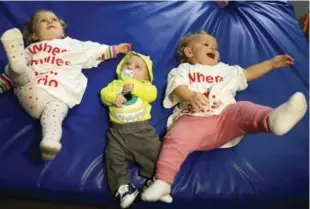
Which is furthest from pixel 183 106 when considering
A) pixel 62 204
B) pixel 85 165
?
pixel 62 204

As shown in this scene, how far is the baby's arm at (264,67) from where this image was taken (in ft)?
4.36

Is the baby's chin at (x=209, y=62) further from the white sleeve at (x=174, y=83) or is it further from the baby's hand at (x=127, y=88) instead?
the baby's hand at (x=127, y=88)

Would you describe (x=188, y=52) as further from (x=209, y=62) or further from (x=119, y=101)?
(x=119, y=101)

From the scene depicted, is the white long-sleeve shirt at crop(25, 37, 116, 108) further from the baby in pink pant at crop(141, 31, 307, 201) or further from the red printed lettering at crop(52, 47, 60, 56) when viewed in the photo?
the baby in pink pant at crop(141, 31, 307, 201)

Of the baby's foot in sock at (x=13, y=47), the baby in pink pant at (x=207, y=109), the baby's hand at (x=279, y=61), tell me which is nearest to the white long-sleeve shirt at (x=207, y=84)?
the baby in pink pant at (x=207, y=109)

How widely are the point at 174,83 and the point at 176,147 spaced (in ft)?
0.73

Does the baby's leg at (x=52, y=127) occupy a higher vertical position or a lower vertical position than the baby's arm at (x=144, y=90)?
lower

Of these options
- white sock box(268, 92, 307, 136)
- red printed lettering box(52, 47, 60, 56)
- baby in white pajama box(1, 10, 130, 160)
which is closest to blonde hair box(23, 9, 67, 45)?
baby in white pajama box(1, 10, 130, 160)

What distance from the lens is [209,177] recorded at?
114 centimetres

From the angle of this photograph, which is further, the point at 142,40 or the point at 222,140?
the point at 142,40

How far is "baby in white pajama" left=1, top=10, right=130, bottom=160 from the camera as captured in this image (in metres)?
1.19

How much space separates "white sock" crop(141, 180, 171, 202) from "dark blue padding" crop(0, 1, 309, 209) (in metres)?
0.05

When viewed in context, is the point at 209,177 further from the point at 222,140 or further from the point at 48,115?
the point at 48,115

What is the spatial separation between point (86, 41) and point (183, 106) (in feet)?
1.48
